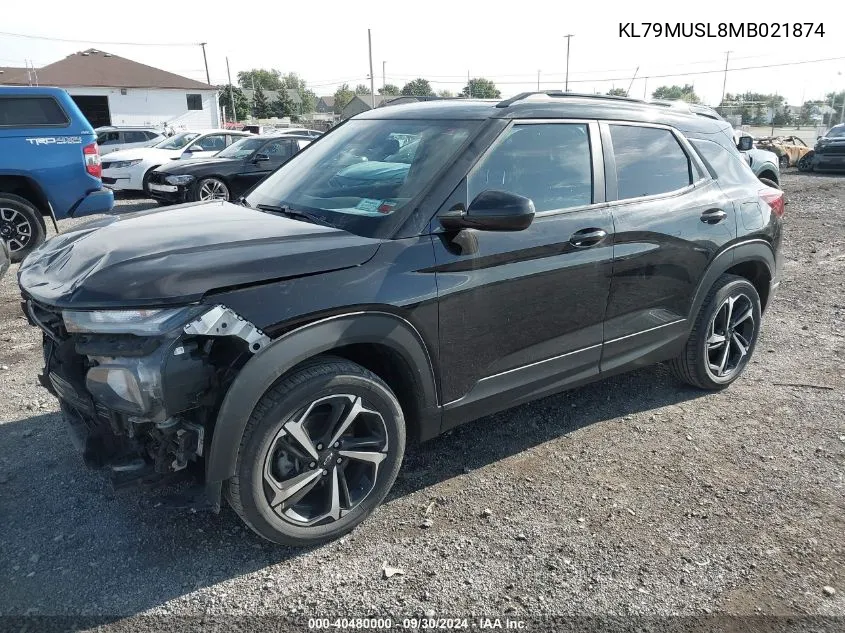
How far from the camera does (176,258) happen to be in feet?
8.57

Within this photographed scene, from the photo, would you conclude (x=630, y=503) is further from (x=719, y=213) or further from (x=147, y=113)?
(x=147, y=113)

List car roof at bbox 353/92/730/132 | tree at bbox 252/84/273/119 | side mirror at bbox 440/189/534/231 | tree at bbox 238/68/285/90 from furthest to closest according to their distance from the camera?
tree at bbox 238/68/285/90, tree at bbox 252/84/273/119, car roof at bbox 353/92/730/132, side mirror at bbox 440/189/534/231

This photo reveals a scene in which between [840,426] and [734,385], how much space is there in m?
0.76

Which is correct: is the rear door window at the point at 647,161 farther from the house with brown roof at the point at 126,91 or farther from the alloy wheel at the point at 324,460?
the house with brown roof at the point at 126,91

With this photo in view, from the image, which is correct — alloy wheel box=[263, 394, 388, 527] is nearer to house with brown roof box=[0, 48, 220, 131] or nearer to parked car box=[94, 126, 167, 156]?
parked car box=[94, 126, 167, 156]

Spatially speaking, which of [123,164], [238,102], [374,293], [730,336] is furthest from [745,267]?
[238,102]

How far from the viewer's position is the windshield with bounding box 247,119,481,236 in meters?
3.13

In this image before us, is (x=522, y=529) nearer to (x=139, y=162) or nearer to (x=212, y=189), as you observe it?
(x=212, y=189)

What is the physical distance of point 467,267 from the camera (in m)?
3.07

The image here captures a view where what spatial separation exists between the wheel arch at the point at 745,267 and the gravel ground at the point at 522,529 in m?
0.76

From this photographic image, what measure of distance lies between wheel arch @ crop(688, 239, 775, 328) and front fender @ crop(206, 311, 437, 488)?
7.13ft

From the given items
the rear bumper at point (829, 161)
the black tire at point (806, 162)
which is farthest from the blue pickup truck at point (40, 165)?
the black tire at point (806, 162)

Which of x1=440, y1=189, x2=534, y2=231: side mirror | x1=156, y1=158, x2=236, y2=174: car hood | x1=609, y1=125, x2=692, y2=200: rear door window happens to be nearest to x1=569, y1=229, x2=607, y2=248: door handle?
x1=609, y1=125, x2=692, y2=200: rear door window

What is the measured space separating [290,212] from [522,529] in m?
1.89
